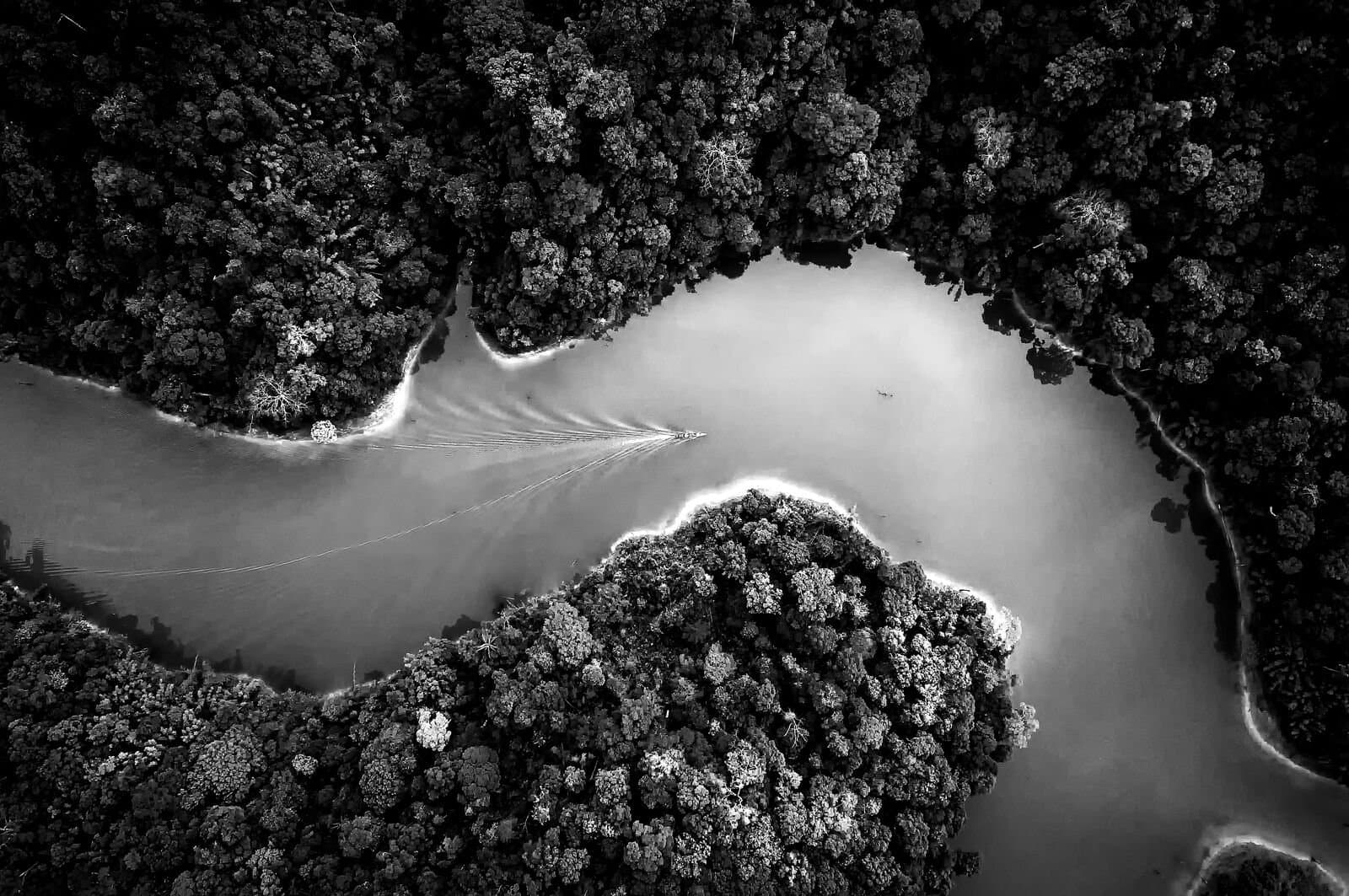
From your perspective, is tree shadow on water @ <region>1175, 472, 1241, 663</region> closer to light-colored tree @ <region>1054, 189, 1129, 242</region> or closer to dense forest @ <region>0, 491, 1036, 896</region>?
dense forest @ <region>0, 491, 1036, 896</region>

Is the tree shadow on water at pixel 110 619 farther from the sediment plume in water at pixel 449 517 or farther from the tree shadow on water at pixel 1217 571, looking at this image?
the tree shadow on water at pixel 1217 571

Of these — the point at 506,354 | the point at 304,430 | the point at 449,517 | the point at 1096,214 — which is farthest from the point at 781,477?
the point at 304,430

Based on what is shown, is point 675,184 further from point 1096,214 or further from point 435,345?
point 1096,214

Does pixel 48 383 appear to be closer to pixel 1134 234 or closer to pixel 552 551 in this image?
pixel 552 551

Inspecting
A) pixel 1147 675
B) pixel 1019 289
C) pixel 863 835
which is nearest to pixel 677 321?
pixel 1019 289

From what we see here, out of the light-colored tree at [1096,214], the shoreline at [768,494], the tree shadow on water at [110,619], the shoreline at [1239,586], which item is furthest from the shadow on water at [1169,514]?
the tree shadow on water at [110,619]
